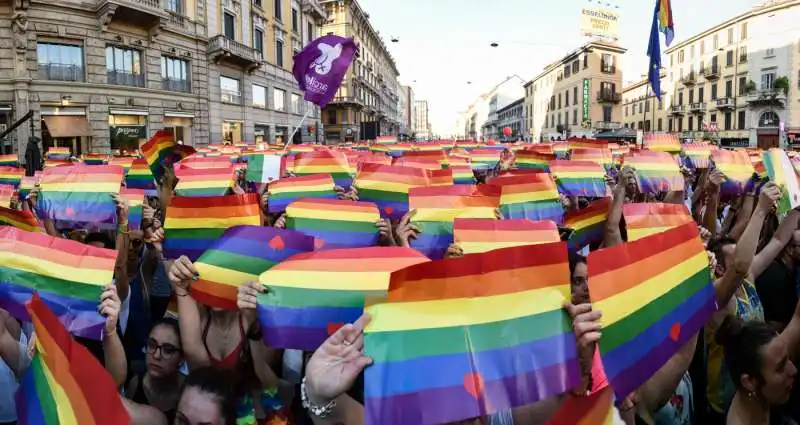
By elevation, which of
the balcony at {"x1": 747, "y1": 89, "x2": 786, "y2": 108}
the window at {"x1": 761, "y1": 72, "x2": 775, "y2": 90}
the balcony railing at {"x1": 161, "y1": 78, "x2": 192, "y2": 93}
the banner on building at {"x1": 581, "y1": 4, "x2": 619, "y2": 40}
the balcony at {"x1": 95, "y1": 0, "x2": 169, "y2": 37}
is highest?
the banner on building at {"x1": 581, "y1": 4, "x2": 619, "y2": 40}

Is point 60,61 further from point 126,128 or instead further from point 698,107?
point 698,107

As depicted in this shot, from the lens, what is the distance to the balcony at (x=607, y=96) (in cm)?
7212

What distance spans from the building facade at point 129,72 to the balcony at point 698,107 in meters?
51.5

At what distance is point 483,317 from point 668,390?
1.13m

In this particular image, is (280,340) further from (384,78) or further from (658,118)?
(384,78)

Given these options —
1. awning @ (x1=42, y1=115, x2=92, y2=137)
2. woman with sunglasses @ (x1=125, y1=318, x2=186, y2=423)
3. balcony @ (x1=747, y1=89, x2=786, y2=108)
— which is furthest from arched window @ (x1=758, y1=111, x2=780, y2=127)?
woman with sunglasses @ (x1=125, y1=318, x2=186, y2=423)

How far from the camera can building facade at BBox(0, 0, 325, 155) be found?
2083cm

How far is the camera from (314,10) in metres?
47.5

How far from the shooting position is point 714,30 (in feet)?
202

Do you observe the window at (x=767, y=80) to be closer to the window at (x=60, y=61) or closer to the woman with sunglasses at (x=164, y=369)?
the window at (x=60, y=61)

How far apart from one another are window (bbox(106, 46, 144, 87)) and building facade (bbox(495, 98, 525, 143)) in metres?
80.9

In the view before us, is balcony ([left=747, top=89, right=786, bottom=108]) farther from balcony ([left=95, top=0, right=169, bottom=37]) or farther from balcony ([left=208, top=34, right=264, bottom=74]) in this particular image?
balcony ([left=95, top=0, right=169, bottom=37])

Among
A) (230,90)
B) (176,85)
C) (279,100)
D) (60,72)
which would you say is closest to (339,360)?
(60,72)

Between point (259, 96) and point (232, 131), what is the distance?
5.06 m
